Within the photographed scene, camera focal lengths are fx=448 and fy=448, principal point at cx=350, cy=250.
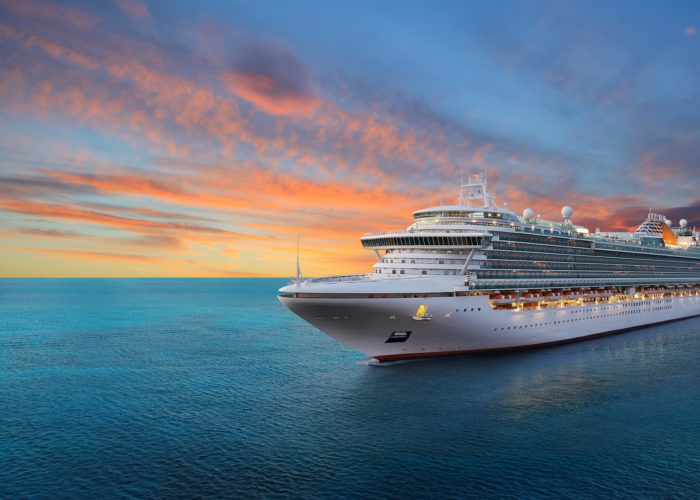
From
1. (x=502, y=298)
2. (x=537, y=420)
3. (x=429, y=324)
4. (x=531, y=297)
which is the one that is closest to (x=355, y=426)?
(x=537, y=420)

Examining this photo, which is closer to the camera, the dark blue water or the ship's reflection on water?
the dark blue water

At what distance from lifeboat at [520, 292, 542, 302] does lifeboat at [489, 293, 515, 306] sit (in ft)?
6.30

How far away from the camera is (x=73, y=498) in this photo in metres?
21.3

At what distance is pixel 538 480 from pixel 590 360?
91.2 feet

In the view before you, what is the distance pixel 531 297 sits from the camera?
159 ft

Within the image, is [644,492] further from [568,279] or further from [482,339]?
[568,279]

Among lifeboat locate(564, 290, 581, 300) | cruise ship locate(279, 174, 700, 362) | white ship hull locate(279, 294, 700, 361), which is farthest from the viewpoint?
lifeboat locate(564, 290, 581, 300)

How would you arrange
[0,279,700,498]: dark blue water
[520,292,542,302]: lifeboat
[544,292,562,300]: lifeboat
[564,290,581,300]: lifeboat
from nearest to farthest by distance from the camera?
[0,279,700,498]: dark blue water < [520,292,542,302]: lifeboat < [544,292,562,300]: lifeboat < [564,290,581,300]: lifeboat

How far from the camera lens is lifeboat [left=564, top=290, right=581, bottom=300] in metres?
53.9

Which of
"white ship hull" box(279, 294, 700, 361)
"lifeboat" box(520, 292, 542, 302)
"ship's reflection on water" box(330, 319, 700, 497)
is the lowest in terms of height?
"ship's reflection on water" box(330, 319, 700, 497)

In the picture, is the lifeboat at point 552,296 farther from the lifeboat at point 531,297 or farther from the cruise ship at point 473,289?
the lifeboat at point 531,297

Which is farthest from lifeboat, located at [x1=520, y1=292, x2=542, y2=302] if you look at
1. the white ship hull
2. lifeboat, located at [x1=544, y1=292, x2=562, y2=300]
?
lifeboat, located at [x1=544, y1=292, x2=562, y2=300]

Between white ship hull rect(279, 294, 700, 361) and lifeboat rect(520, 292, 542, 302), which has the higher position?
lifeboat rect(520, 292, 542, 302)

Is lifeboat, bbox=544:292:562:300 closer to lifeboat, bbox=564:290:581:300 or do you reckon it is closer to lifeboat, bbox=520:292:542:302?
lifeboat, bbox=520:292:542:302
